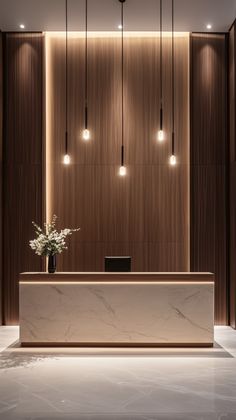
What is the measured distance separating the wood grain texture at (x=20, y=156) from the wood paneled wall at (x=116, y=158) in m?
0.28

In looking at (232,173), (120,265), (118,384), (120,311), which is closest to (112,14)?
(232,173)

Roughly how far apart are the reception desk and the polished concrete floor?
203mm

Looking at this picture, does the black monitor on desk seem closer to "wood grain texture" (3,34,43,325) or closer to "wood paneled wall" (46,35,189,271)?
"wood paneled wall" (46,35,189,271)

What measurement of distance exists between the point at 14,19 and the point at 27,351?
5.02 meters

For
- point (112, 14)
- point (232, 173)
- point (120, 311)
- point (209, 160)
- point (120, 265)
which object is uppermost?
point (112, 14)

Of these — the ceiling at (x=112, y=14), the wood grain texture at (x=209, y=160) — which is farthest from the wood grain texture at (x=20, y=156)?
the wood grain texture at (x=209, y=160)

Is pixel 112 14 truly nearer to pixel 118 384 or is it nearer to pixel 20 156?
pixel 20 156

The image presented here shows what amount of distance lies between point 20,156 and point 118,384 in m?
4.62

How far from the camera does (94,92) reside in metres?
8.38

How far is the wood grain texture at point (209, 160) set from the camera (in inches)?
318

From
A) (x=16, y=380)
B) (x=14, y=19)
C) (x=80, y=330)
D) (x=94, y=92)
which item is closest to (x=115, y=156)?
(x=94, y=92)

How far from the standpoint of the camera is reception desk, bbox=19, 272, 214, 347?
250 inches

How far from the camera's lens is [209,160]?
8195 millimetres

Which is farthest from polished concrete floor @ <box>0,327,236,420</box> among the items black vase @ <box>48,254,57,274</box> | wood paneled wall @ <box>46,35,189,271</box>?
wood paneled wall @ <box>46,35,189,271</box>
